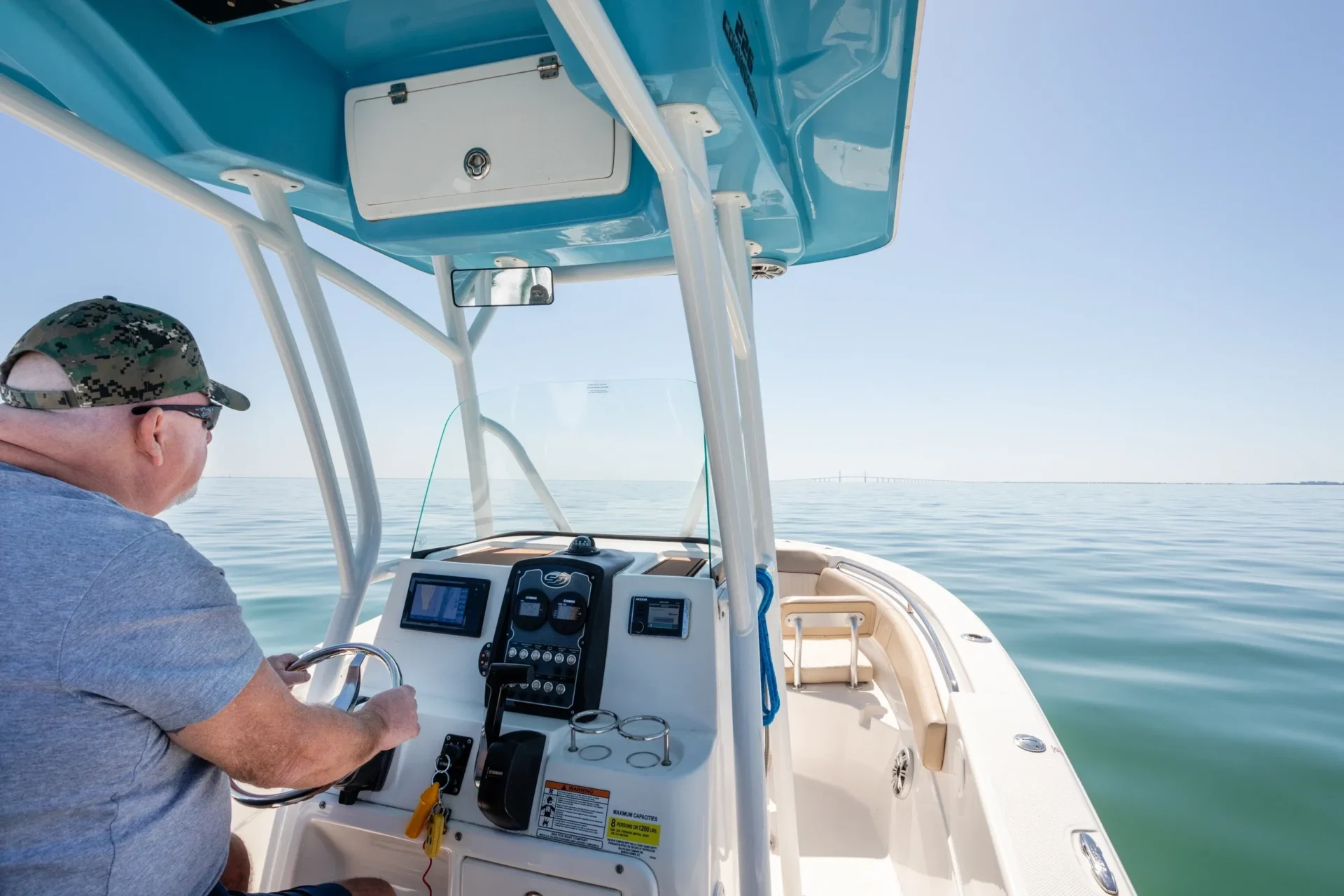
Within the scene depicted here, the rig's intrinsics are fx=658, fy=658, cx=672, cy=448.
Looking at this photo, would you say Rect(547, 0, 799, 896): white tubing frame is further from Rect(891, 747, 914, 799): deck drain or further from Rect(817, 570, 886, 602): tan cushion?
Rect(817, 570, 886, 602): tan cushion

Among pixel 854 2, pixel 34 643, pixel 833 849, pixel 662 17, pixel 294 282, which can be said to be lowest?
pixel 833 849

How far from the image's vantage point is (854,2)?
1077mm

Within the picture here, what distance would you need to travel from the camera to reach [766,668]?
1.56 metres

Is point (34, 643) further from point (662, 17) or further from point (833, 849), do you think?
point (833, 849)

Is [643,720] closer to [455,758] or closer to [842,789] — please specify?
[455,758]

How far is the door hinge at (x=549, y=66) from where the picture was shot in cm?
128

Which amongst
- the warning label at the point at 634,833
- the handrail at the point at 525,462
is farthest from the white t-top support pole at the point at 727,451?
the handrail at the point at 525,462

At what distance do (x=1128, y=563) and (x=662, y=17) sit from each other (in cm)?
823

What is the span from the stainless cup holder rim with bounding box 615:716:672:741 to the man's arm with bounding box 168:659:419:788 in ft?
1.37

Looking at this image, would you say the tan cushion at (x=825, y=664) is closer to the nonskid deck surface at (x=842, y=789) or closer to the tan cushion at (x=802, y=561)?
the nonskid deck surface at (x=842, y=789)

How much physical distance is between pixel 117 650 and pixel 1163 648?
534 centimetres

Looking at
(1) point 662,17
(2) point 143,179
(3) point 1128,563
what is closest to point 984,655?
(1) point 662,17

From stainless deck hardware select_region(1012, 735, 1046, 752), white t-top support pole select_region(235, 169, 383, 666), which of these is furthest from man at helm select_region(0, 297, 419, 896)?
stainless deck hardware select_region(1012, 735, 1046, 752)

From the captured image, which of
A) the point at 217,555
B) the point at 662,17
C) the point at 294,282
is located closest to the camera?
the point at 662,17
